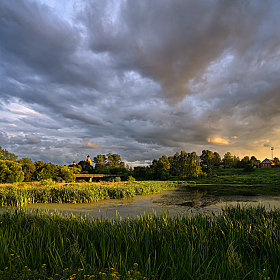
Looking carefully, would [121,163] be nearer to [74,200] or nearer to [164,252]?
[74,200]

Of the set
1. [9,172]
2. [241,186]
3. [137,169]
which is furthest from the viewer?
[137,169]

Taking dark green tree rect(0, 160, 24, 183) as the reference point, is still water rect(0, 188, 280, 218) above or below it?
below

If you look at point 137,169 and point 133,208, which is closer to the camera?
point 133,208

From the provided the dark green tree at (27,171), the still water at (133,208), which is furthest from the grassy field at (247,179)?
the dark green tree at (27,171)

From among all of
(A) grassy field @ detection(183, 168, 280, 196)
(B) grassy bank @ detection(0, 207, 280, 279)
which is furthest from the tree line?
(B) grassy bank @ detection(0, 207, 280, 279)

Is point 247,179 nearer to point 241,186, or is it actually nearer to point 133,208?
point 241,186

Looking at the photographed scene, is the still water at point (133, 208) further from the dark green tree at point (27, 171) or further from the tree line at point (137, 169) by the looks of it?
the dark green tree at point (27, 171)

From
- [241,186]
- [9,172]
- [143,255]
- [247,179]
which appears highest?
[9,172]

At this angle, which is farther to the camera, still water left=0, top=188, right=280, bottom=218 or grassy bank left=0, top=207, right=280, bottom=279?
still water left=0, top=188, right=280, bottom=218

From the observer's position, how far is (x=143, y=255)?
11.4ft

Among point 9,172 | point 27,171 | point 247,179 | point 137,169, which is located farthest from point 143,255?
point 137,169

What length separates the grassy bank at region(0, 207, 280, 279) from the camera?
8.59 ft

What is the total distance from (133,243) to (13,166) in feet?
140

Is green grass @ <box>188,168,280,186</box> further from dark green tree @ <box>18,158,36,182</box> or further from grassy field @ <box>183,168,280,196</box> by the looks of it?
dark green tree @ <box>18,158,36,182</box>
